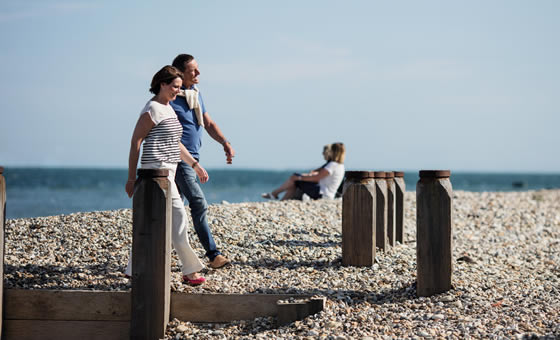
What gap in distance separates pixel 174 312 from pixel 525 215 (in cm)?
1013

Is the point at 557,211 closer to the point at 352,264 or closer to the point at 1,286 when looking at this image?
the point at 352,264

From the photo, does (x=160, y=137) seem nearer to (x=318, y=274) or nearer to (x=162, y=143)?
(x=162, y=143)

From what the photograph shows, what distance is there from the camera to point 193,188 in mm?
5477

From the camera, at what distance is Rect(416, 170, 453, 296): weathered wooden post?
16.3 ft

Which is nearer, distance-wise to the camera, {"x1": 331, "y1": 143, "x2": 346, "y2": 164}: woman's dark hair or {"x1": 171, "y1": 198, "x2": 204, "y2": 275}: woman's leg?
{"x1": 171, "y1": 198, "x2": 204, "y2": 275}: woman's leg

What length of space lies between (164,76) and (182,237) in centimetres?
136

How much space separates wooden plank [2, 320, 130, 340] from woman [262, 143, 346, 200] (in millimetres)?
7745

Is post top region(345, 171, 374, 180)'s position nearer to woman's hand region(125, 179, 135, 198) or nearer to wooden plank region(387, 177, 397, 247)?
wooden plank region(387, 177, 397, 247)

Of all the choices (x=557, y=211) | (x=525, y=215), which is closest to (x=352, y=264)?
(x=525, y=215)

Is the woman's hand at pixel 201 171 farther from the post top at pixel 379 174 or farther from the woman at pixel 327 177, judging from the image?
the woman at pixel 327 177

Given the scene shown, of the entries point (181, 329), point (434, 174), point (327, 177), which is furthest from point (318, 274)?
point (327, 177)

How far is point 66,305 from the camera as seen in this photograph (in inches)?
190

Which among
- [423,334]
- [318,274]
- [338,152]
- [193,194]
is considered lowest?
[423,334]

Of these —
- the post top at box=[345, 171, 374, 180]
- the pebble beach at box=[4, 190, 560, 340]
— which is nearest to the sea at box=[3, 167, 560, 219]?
the pebble beach at box=[4, 190, 560, 340]
